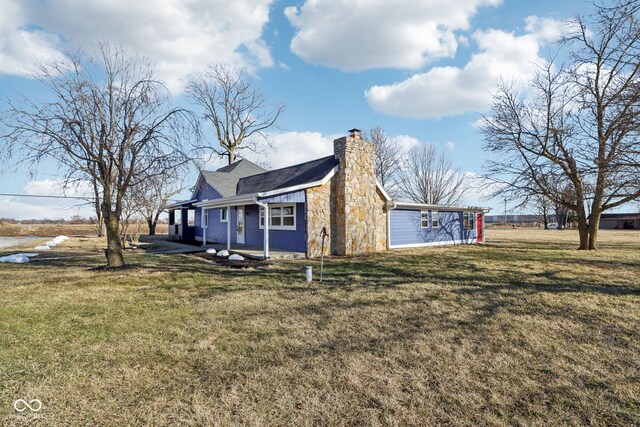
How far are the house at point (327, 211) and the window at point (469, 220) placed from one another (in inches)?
57.3

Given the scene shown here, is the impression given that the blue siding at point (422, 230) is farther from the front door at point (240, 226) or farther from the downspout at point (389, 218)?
the front door at point (240, 226)

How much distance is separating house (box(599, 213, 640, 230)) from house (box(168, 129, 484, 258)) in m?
55.4

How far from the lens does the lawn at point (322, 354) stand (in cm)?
→ 280

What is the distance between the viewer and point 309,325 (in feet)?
16.2

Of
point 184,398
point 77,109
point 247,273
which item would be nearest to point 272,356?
point 184,398

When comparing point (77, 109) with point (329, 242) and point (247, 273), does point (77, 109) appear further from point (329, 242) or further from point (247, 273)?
point (329, 242)

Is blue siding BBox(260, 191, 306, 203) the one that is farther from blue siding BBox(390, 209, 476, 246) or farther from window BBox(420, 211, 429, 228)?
window BBox(420, 211, 429, 228)

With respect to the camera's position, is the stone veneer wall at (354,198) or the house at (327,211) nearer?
the house at (327,211)

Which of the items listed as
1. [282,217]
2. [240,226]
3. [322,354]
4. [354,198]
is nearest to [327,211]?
[354,198]

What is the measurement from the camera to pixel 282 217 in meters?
14.5

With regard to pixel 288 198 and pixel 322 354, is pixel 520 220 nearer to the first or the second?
pixel 288 198

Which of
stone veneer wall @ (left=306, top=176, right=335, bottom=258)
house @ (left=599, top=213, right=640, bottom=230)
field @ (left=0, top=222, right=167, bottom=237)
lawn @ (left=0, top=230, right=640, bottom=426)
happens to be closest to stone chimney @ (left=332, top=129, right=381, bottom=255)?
stone veneer wall @ (left=306, top=176, right=335, bottom=258)

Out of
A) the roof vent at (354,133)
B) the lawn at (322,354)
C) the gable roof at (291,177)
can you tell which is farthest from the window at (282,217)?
the lawn at (322,354)

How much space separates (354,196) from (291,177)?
3857mm
